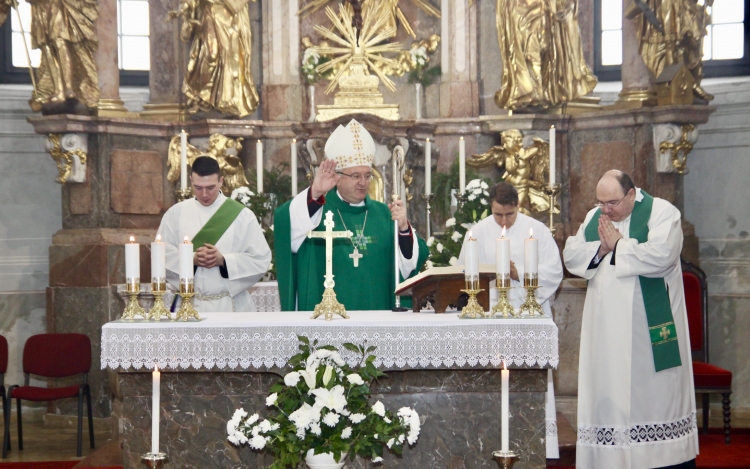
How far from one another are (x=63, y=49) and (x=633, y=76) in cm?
506

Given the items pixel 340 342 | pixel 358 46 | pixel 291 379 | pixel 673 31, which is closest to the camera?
pixel 291 379

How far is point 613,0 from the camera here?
11.1 metres

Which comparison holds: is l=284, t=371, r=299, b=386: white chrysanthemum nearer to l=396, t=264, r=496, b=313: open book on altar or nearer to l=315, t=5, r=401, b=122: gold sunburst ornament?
l=396, t=264, r=496, b=313: open book on altar

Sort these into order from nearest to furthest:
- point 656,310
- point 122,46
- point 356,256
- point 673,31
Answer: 1. point 356,256
2. point 656,310
3. point 673,31
4. point 122,46

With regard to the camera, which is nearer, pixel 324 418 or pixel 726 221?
pixel 324 418

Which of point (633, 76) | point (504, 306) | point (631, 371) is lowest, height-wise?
point (631, 371)

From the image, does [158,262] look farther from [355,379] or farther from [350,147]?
[350,147]

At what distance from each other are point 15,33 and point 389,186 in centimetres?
467

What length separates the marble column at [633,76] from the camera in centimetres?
945

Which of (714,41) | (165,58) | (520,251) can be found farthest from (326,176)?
(714,41)

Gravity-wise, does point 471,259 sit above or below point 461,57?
below

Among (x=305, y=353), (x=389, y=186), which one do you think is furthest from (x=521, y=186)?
(x=305, y=353)

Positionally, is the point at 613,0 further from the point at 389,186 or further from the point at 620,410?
the point at 620,410

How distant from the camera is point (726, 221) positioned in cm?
1006
